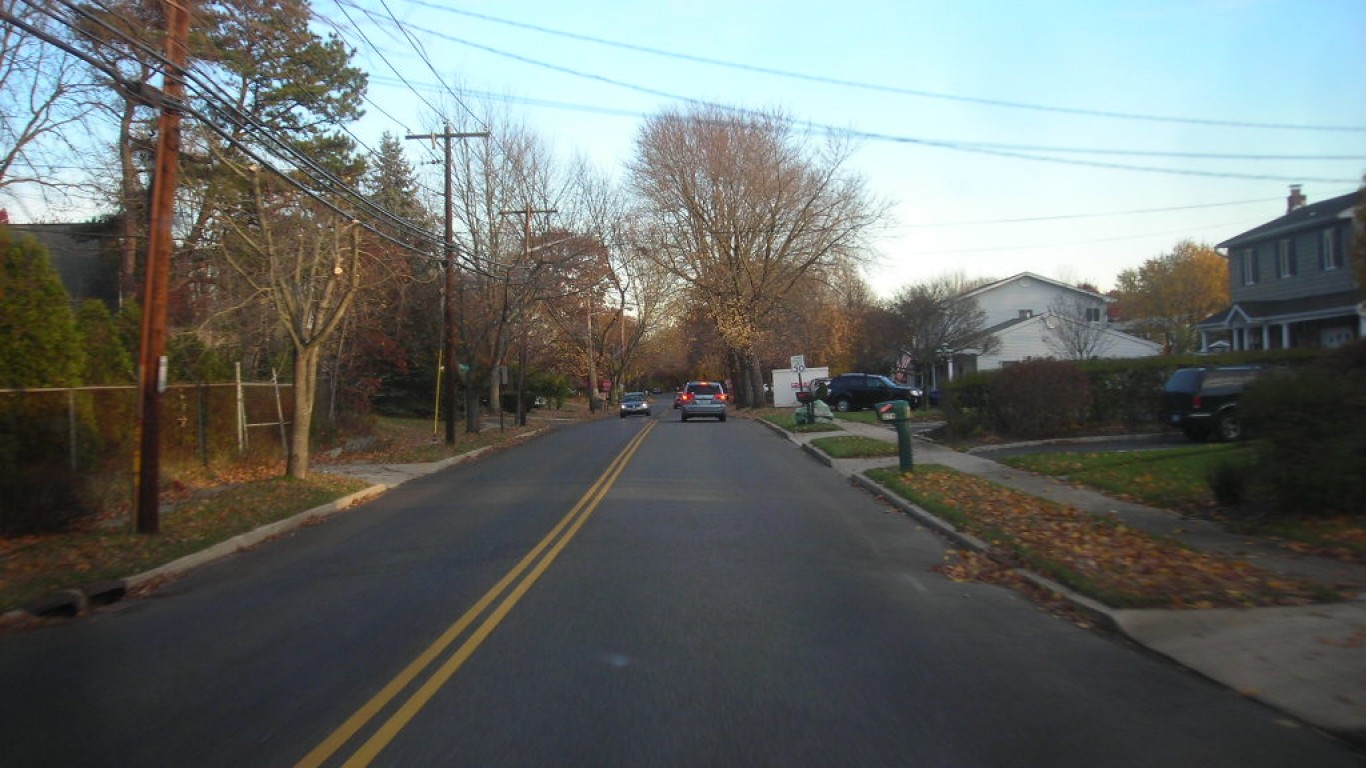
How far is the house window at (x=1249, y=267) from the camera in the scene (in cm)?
3472

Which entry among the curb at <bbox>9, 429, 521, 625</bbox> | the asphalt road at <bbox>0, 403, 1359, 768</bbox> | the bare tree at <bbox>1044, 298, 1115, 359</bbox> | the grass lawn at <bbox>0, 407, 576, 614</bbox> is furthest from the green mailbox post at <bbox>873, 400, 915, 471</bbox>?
the bare tree at <bbox>1044, 298, 1115, 359</bbox>

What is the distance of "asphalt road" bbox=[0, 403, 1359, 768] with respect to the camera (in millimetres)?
5273

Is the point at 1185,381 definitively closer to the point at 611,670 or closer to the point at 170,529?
the point at 611,670

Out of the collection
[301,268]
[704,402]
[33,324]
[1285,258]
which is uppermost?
[1285,258]

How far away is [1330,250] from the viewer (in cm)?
3025

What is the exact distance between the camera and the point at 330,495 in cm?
1742

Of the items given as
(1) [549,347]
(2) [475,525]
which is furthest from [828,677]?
(1) [549,347]

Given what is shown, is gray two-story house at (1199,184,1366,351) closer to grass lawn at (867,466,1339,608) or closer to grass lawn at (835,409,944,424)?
grass lawn at (835,409,944,424)

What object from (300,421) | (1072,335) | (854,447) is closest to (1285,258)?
(1072,335)

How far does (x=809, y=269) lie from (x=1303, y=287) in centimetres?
2222

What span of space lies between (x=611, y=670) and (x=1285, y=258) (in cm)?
3337

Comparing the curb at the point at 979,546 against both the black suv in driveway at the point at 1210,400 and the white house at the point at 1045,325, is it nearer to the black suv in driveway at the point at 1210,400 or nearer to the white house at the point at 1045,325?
the black suv in driveway at the point at 1210,400

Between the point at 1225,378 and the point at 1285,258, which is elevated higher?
the point at 1285,258

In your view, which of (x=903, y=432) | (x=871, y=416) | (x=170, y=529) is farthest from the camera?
(x=871, y=416)
